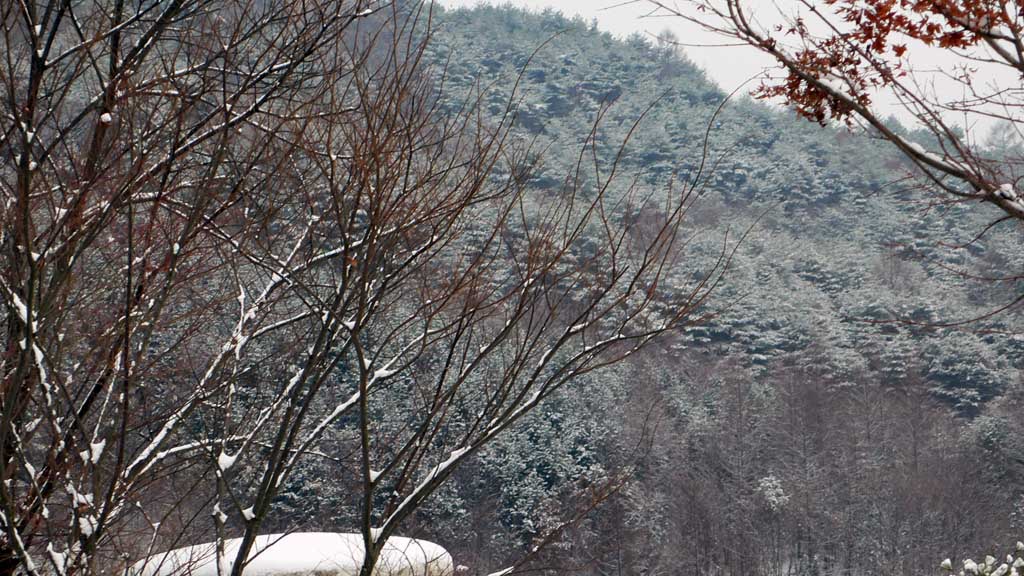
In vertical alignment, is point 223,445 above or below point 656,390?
below

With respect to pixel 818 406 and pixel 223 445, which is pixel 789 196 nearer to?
pixel 818 406

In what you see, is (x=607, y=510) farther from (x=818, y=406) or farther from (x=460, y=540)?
(x=818, y=406)

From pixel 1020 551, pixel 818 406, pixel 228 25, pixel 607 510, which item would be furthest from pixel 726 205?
pixel 228 25

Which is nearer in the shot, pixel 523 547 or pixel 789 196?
pixel 523 547

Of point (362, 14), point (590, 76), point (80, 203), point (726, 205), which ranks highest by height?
point (590, 76)

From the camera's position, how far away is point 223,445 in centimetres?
198

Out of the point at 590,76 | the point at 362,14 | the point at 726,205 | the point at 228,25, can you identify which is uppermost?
the point at 590,76

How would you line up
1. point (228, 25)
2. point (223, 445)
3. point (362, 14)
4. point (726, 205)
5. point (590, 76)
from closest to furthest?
point (223, 445)
point (362, 14)
point (228, 25)
point (726, 205)
point (590, 76)

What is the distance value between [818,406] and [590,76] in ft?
131

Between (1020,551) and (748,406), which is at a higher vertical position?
(748,406)

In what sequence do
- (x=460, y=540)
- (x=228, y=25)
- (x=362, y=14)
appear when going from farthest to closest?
(x=460, y=540)
(x=228, y=25)
(x=362, y=14)

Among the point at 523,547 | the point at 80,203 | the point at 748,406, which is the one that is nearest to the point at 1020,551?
the point at 80,203

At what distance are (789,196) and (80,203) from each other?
45.4 metres

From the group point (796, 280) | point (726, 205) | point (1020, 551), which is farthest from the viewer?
point (726, 205)
